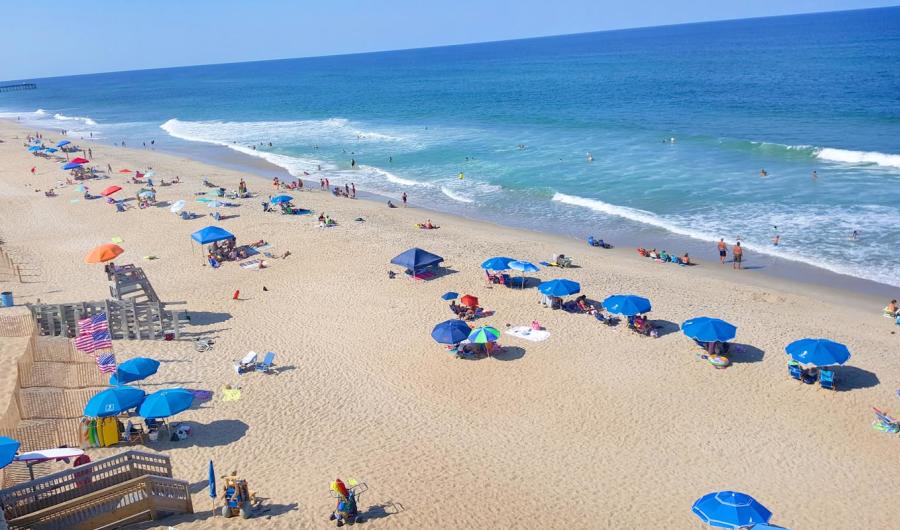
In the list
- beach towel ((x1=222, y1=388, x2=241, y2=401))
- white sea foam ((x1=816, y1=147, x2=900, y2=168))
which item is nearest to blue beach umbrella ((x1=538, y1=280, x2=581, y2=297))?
beach towel ((x1=222, y1=388, x2=241, y2=401))

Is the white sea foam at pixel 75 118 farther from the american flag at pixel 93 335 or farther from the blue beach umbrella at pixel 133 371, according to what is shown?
the blue beach umbrella at pixel 133 371

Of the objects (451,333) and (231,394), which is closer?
(231,394)

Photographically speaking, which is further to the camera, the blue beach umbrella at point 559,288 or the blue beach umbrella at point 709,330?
the blue beach umbrella at point 559,288

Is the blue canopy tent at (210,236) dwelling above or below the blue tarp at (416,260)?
above

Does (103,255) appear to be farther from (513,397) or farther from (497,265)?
(513,397)

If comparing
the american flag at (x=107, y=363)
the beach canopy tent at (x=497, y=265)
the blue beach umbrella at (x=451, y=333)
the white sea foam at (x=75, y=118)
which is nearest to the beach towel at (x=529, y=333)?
the blue beach umbrella at (x=451, y=333)

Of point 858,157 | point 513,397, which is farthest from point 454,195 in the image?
point 858,157

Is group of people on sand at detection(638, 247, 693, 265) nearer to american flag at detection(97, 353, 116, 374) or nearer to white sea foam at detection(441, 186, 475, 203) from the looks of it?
white sea foam at detection(441, 186, 475, 203)
